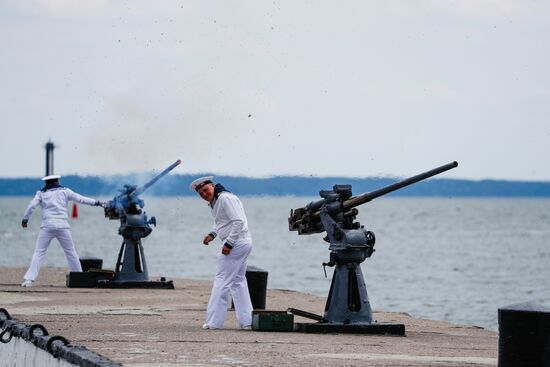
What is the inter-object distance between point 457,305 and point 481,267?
86.6 feet

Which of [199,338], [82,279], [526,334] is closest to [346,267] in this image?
[199,338]

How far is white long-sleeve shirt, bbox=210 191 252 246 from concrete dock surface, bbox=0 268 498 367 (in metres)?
1.10

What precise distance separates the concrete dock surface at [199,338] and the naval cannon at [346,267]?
1.00 feet

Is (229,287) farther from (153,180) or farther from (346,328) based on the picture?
(153,180)

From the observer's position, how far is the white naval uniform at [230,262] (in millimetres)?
17734

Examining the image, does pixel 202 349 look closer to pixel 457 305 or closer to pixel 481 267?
pixel 457 305

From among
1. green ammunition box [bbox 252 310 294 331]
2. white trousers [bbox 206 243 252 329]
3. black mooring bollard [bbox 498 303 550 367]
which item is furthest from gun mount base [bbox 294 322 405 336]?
black mooring bollard [bbox 498 303 550 367]

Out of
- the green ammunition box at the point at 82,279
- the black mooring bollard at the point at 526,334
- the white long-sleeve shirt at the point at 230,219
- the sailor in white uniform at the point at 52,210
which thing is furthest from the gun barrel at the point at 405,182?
the green ammunition box at the point at 82,279

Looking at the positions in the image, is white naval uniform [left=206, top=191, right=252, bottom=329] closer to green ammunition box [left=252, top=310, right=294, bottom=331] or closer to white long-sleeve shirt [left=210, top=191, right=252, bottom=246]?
white long-sleeve shirt [left=210, top=191, right=252, bottom=246]

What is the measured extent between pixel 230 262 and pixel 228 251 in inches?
9.7

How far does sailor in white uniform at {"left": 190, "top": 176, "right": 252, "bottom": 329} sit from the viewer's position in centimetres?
1773

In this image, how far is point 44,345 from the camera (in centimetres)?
1486

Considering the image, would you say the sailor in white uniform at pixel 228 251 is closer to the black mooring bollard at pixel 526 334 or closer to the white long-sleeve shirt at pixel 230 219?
the white long-sleeve shirt at pixel 230 219

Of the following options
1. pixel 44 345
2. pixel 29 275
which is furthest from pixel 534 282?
pixel 44 345
